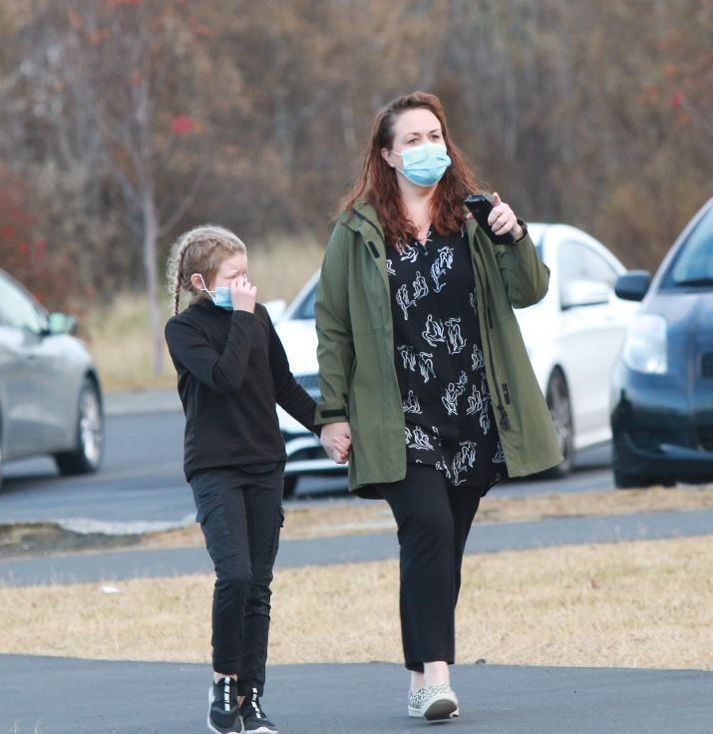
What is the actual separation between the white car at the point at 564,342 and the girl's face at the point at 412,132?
6.11m

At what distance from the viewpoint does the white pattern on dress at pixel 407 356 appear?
5984mm

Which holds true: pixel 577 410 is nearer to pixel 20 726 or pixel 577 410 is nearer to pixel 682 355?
pixel 682 355

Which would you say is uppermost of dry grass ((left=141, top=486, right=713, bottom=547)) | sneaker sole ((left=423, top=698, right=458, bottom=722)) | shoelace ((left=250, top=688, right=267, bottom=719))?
shoelace ((left=250, top=688, right=267, bottom=719))

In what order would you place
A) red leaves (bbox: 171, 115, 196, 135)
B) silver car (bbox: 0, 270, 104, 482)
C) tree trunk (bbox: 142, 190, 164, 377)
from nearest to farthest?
silver car (bbox: 0, 270, 104, 482) < tree trunk (bbox: 142, 190, 164, 377) < red leaves (bbox: 171, 115, 196, 135)

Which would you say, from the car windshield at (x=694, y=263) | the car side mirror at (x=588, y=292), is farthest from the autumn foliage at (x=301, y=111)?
the car windshield at (x=694, y=263)

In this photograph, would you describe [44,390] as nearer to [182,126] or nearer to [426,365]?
[426,365]

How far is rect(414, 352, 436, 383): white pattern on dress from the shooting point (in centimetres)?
598

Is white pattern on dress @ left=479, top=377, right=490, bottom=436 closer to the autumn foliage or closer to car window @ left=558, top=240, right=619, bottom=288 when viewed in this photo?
car window @ left=558, top=240, right=619, bottom=288

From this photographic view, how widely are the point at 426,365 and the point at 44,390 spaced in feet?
29.9

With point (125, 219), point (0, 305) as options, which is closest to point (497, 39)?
point (125, 219)

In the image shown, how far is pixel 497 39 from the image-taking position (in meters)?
45.7

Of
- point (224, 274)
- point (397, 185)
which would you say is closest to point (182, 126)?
point (397, 185)

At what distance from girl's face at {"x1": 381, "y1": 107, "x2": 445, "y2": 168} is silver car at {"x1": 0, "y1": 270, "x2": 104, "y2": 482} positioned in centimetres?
→ 810

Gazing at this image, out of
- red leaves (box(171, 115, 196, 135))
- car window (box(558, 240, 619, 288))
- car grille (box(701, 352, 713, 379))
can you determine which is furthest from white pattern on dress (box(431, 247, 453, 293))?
red leaves (box(171, 115, 196, 135))
